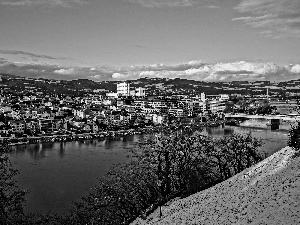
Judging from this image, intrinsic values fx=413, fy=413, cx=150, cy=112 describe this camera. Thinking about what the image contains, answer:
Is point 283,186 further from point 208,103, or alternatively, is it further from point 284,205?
point 208,103

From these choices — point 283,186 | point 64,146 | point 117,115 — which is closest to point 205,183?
point 283,186

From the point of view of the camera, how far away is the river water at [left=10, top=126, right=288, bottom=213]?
1755 cm

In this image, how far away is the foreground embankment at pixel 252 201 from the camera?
7.68 meters

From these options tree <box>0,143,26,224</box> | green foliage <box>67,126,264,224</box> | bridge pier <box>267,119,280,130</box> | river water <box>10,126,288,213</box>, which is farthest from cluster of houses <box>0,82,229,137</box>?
tree <box>0,143,26,224</box>

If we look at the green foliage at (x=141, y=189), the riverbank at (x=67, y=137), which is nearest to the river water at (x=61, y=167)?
the riverbank at (x=67, y=137)

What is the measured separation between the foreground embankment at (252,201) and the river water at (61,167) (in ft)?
22.2

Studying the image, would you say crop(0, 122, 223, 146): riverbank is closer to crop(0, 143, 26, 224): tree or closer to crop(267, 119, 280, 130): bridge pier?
crop(267, 119, 280, 130): bridge pier

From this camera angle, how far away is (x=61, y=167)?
2484cm

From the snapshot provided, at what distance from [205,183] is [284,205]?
610cm

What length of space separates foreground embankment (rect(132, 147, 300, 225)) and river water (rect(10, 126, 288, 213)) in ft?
22.2

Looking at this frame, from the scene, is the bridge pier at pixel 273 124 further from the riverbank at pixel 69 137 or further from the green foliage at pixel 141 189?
the green foliage at pixel 141 189

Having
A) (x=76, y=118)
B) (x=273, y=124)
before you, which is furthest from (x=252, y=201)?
(x=273, y=124)

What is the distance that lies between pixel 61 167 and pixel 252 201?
17.9 m

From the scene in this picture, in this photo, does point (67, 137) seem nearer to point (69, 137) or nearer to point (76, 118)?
point (69, 137)
